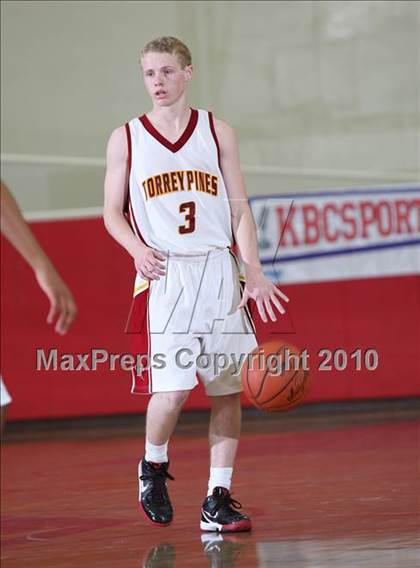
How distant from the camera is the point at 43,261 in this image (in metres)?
2.65

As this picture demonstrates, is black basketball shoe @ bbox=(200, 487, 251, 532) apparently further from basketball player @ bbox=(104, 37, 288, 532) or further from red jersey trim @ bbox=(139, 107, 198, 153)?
red jersey trim @ bbox=(139, 107, 198, 153)

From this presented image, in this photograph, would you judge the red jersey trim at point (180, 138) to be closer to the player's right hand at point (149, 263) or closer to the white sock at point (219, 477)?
the player's right hand at point (149, 263)

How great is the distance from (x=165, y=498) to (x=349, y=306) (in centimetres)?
423

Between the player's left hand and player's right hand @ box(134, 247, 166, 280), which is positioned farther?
the player's left hand

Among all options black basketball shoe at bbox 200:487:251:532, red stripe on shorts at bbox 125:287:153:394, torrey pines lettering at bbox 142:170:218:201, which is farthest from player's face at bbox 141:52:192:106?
black basketball shoe at bbox 200:487:251:532

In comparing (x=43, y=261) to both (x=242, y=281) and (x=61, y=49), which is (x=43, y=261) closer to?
(x=242, y=281)

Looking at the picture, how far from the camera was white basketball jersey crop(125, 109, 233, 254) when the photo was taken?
3.90 metres

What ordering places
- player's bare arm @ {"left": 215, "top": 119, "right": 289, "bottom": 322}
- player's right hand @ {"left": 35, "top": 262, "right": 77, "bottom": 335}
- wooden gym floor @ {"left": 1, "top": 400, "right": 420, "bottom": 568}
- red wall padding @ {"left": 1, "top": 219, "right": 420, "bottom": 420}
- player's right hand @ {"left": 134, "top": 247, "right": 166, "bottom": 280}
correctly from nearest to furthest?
player's right hand @ {"left": 35, "top": 262, "right": 77, "bottom": 335}
wooden gym floor @ {"left": 1, "top": 400, "right": 420, "bottom": 568}
player's right hand @ {"left": 134, "top": 247, "right": 166, "bottom": 280}
player's bare arm @ {"left": 215, "top": 119, "right": 289, "bottom": 322}
red wall padding @ {"left": 1, "top": 219, "right": 420, "bottom": 420}

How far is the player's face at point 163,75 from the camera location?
387cm

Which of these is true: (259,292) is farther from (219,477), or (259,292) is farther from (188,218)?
(219,477)

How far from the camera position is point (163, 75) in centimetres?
387

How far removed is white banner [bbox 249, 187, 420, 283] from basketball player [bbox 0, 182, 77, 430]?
5306 mm

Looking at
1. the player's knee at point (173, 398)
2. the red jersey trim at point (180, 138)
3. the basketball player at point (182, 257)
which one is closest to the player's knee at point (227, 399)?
the basketball player at point (182, 257)

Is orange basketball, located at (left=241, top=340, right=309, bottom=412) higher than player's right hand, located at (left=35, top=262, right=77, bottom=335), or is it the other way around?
player's right hand, located at (left=35, top=262, right=77, bottom=335)
